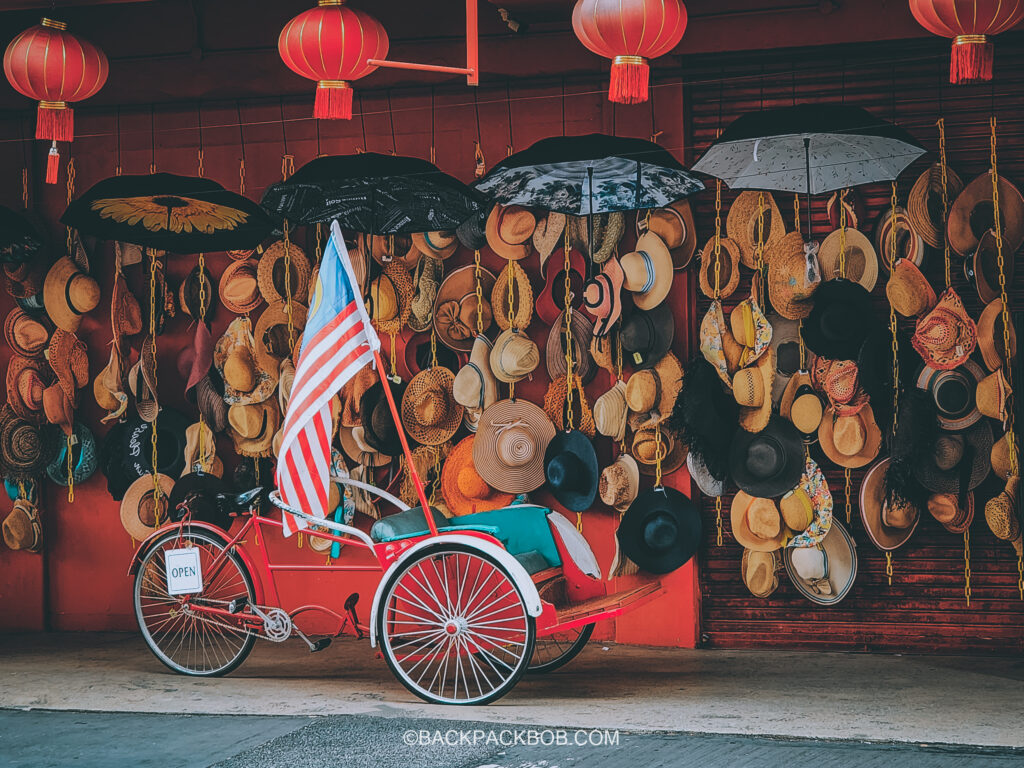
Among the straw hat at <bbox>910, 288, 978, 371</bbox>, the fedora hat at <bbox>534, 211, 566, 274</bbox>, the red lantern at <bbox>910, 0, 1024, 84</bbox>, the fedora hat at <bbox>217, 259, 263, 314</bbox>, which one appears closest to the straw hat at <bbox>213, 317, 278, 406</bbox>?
the fedora hat at <bbox>217, 259, 263, 314</bbox>

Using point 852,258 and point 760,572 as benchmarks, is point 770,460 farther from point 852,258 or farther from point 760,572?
point 852,258

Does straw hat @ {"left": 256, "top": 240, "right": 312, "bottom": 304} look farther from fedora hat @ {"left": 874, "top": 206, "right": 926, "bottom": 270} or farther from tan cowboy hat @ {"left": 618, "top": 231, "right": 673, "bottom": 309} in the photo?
fedora hat @ {"left": 874, "top": 206, "right": 926, "bottom": 270}

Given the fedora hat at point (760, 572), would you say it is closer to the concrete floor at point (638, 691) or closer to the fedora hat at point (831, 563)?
the fedora hat at point (831, 563)

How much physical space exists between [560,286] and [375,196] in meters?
1.13

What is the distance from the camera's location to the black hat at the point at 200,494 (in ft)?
22.2

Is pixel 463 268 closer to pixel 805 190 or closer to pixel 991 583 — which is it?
pixel 805 190

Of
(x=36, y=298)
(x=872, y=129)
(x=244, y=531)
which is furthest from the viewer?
(x=36, y=298)

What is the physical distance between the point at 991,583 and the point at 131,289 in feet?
16.4

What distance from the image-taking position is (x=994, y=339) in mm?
5938

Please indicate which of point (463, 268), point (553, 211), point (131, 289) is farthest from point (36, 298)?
point (553, 211)

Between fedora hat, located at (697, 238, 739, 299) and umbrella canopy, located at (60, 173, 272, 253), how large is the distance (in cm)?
231

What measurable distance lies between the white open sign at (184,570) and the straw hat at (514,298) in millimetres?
2031

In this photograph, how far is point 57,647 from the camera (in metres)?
6.74

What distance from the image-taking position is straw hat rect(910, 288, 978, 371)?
5895 mm
